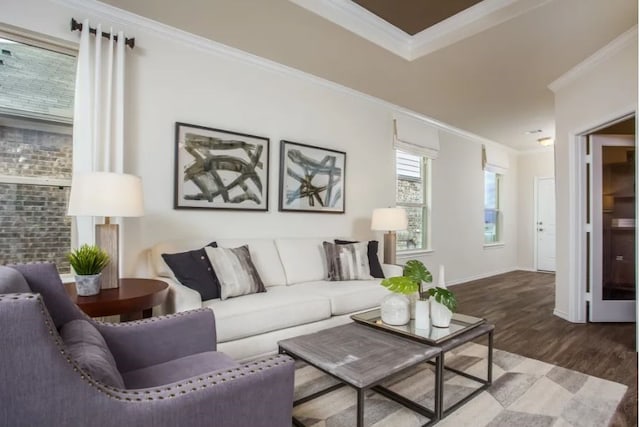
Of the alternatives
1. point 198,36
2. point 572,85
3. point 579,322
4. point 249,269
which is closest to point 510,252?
point 579,322

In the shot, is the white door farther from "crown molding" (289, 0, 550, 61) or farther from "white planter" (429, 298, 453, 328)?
"white planter" (429, 298, 453, 328)

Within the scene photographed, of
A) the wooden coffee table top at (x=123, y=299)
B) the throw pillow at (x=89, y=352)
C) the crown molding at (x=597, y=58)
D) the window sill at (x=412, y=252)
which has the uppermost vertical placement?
the crown molding at (x=597, y=58)

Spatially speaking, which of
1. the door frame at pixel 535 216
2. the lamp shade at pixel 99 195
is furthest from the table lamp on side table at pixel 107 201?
the door frame at pixel 535 216

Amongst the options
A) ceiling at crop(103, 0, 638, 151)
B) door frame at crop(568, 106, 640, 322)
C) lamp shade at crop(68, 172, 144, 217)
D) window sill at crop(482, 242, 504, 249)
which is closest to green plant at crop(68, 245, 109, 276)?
lamp shade at crop(68, 172, 144, 217)

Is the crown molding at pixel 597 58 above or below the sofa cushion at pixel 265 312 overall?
above

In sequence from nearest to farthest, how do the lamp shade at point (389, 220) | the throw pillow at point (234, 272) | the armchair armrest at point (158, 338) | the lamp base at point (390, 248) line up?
the armchair armrest at point (158, 338), the throw pillow at point (234, 272), the lamp shade at point (389, 220), the lamp base at point (390, 248)

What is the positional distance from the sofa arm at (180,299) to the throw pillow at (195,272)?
8 centimetres

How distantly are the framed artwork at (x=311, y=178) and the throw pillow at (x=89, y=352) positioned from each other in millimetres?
2483

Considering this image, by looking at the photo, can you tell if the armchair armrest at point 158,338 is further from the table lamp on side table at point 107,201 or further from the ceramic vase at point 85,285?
the table lamp on side table at point 107,201

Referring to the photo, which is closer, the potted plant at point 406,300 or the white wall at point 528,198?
the potted plant at point 406,300

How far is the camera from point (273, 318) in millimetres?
2449

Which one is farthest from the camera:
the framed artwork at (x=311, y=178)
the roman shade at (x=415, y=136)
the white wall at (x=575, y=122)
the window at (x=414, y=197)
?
the window at (x=414, y=197)

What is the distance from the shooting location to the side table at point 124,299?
184 centimetres

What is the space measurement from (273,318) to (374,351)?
900mm
